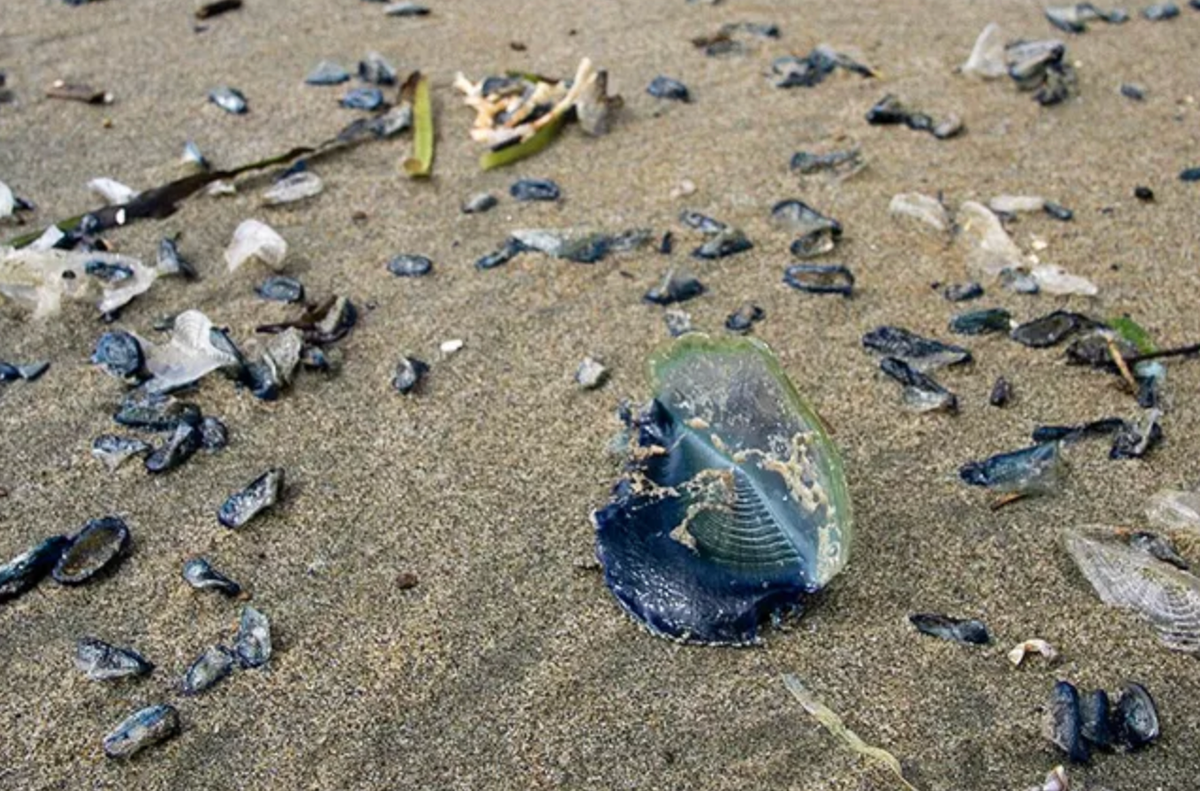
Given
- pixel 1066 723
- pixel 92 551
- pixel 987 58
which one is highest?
pixel 987 58

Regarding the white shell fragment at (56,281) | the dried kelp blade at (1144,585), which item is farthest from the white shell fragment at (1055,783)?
the white shell fragment at (56,281)

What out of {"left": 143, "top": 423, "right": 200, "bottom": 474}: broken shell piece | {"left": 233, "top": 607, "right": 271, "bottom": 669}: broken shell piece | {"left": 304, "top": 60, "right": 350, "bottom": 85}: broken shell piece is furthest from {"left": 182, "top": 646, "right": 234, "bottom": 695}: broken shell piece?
{"left": 304, "top": 60, "right": 350, "bottom": 85}: broken shell piece

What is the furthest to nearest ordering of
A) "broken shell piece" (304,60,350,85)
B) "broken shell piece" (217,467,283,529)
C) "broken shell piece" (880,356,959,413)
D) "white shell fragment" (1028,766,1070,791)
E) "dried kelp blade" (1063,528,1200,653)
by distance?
"broken shell piece" (304,60,350,85)
"broken shell piece" (880,356,959,413)
"broken shell piece" (217,467,283,529)
"dried kelp blade" (1063,528,1200,653)
"white shell fragment" (1028,766,1070,791)

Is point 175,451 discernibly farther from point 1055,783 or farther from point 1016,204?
point 1016,204

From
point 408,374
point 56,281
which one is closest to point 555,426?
point 408,374

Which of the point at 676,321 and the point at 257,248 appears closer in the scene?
the point at 676,321

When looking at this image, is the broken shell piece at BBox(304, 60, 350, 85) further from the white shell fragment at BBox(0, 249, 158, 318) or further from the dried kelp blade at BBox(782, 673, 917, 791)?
the dried kelp blade at BBox(782, 673, 917, 791)

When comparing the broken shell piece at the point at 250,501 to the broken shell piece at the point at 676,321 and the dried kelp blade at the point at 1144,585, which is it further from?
the dried kelp blade at the point at 1144,585
